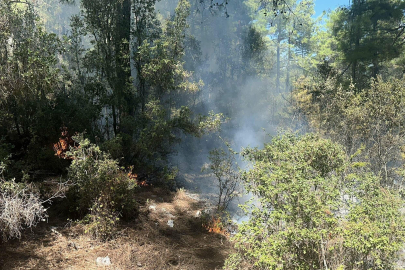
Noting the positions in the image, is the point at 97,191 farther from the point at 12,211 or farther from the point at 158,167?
the point at 158,167

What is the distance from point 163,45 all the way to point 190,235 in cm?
571

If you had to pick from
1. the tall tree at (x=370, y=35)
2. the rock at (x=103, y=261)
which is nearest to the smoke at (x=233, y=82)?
the tall tree at (x=370, y=35)

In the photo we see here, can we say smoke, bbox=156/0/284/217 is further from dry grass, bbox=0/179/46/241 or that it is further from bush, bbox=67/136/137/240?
dry grass, bbox=0/179/46/241

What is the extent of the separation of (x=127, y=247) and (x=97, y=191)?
1027mm

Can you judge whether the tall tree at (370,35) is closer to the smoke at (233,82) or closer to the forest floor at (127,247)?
the smoke at (233,82)

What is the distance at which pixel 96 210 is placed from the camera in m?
3.92

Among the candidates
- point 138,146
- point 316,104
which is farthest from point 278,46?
point 138,146

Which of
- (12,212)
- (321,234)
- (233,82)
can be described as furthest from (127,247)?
(233,82)

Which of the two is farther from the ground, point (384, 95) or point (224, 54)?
point (224, 54)

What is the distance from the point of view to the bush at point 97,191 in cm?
386

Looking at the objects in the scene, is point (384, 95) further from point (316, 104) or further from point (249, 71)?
point (249, 71)

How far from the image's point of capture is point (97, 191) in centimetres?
409

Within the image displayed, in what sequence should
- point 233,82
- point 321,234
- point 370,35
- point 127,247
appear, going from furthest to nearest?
1. point 233,82
2. point 370,35
3. point 127,247
4. point 321,234

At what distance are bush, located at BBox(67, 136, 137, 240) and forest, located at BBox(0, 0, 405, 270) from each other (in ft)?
0.07
